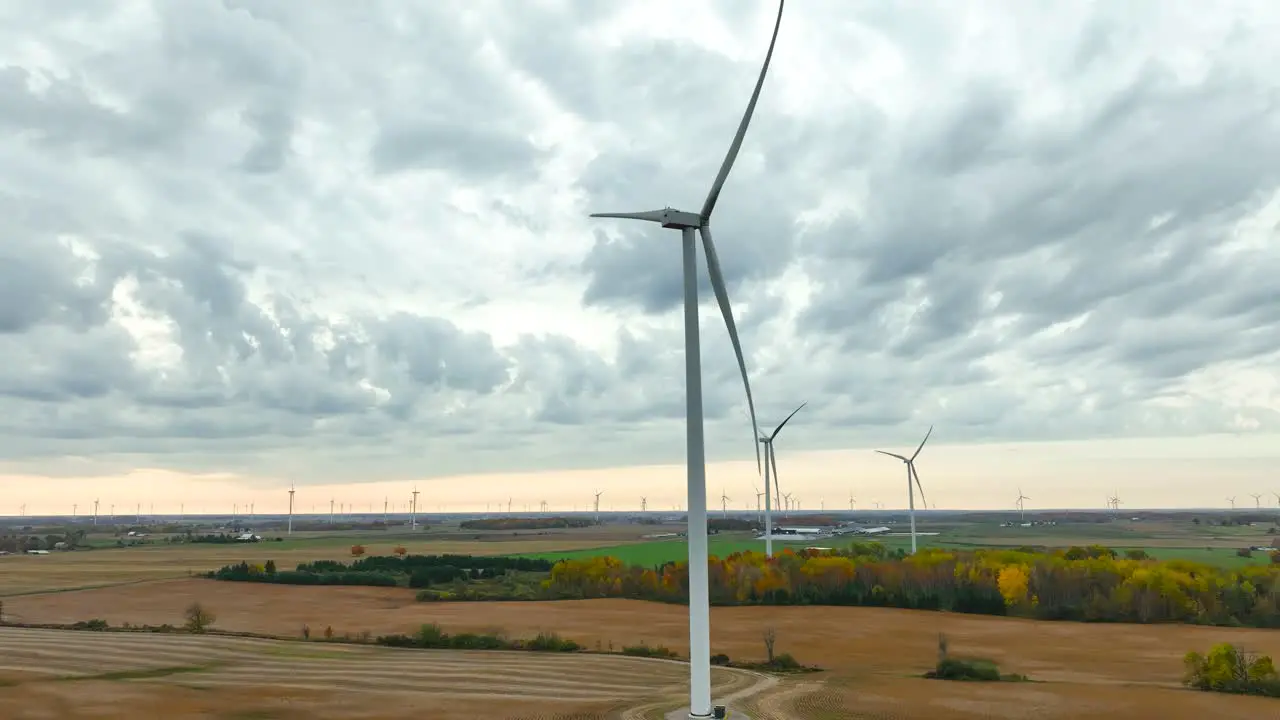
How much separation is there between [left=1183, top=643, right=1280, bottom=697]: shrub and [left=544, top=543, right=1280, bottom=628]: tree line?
108 ft

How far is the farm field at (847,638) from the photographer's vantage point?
40.7 m

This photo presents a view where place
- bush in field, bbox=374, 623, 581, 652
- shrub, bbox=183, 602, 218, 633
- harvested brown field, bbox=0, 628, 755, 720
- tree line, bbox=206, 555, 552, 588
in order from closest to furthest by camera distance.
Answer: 1. harvested brown field, bbox=0, 628, 755, 720
2. bush in field, bbox=374, 623, 581, 652
3. shrub, bbox=183, 602, 218, 633
4. tree line, bbox=206, 555, 552, 588

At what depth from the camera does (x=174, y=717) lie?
126ft

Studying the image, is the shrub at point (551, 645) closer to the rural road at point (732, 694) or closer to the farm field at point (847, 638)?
the farm field at point (847, 638)

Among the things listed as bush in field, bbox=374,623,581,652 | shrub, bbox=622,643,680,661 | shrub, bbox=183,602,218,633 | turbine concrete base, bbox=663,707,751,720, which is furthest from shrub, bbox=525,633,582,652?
shrub, bbox=183,602,218,633

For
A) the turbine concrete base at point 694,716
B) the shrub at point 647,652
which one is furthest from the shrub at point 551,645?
the turbine concrete base at point 694,716

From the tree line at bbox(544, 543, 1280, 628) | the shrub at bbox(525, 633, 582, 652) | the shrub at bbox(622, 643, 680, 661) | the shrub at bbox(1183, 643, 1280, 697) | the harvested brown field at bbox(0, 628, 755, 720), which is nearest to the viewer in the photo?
the harvested brown field at bbox(0, 628, 755, 720)

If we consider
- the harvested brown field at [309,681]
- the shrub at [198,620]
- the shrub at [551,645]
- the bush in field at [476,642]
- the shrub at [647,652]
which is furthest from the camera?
the shrub at [198,620]

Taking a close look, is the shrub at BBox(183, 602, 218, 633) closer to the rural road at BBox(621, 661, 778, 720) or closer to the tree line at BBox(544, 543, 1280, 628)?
the tree line at BBox(544, 543, 1280, 628)

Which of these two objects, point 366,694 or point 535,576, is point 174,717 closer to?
point 366,694

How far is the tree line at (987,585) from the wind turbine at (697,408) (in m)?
59.0

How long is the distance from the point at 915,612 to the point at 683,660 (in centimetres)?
3754

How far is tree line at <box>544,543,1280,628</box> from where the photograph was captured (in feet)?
252

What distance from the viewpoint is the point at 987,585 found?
89.9 metres
